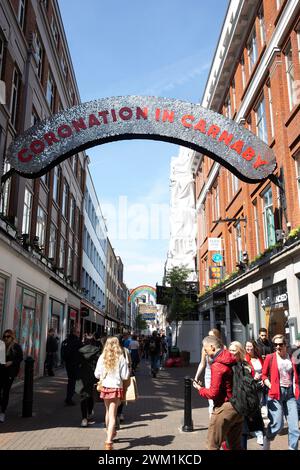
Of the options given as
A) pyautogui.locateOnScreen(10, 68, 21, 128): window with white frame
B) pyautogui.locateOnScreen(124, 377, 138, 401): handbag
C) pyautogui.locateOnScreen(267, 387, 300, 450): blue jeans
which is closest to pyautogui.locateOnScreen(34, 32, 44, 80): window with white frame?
pyautogui.locateOnScreen(10, 68, 21, 128): window with white frame

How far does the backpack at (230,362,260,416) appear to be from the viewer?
4.95 m

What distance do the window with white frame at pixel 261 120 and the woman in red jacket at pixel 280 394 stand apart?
11850 millimetres

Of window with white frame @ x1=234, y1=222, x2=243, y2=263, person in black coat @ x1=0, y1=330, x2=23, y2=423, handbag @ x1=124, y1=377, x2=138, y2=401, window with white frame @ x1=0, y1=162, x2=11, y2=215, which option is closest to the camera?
handbag @ x1=124, y1=377, x2=138, y2=401

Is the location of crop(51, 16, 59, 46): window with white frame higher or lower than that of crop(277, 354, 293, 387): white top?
higher

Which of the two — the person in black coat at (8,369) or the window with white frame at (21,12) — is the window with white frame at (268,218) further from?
the window with white frame at (21,12)

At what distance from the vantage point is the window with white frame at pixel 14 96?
16.2m

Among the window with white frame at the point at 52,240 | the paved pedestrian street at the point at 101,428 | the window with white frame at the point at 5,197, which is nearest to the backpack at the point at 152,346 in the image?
the paved pedestrian street at the point at 101,428

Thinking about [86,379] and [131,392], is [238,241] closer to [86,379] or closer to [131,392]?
[86,379]

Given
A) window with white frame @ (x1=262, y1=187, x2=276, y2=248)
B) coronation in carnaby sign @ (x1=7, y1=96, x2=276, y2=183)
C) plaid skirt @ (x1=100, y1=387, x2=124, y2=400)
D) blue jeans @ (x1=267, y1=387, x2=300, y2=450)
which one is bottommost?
blue jeans @ (x1=267, y1=387, x2=300, y2=450)

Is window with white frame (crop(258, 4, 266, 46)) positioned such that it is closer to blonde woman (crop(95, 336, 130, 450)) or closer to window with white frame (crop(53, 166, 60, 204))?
window with white frame (crop(53, 166, 60, 204))

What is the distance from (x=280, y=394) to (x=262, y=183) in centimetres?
1173

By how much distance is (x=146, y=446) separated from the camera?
703 centimetres

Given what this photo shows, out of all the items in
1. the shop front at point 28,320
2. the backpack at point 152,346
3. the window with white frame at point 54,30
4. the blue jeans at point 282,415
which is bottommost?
the blue jeans at point 282,415

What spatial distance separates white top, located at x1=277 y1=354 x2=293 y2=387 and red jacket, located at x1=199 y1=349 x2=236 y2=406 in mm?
2098
